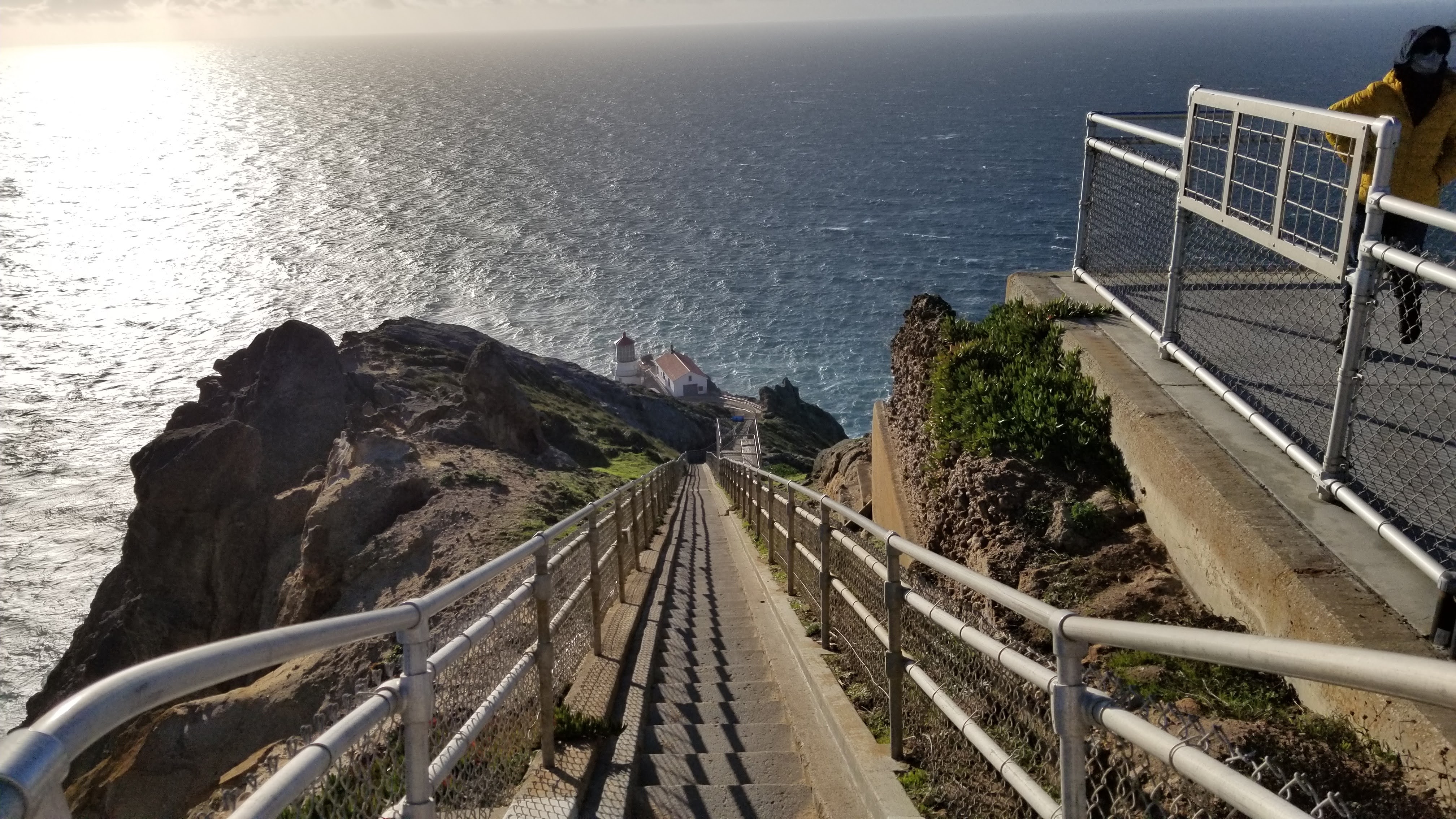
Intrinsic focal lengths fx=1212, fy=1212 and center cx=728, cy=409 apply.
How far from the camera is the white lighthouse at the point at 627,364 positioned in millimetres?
64688

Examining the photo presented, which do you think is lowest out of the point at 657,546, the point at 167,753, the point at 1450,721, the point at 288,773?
the point at 167,753

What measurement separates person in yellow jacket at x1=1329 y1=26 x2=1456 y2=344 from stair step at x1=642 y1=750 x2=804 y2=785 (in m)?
4.09

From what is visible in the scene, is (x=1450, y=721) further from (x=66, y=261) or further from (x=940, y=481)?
(x=66, y=261)

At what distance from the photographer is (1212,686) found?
5.18 m

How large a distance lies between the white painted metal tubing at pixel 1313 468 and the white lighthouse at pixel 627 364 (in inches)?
2203

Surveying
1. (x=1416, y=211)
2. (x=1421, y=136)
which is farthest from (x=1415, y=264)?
(x=1421, y=136)

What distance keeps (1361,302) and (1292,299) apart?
147 inches

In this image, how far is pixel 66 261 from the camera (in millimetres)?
110500

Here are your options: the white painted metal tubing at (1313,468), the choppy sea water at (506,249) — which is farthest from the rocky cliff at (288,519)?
the choppy sea water at (506,249)

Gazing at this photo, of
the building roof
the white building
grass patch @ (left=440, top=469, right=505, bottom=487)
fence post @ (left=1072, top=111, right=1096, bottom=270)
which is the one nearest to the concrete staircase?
fence post @ (left=1072, top=111, right=1096, bottom=270)

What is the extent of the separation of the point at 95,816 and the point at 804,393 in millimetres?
50544

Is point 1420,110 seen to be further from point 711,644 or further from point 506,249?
point 506,249

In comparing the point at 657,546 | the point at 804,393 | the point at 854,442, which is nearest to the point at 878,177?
the point at 804,393

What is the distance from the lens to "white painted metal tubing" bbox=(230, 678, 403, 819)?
2197mm
